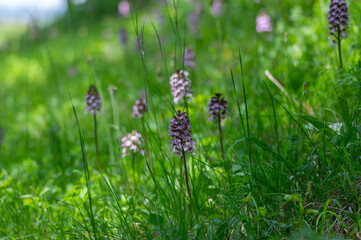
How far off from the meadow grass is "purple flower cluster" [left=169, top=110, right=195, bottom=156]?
0.09 metres

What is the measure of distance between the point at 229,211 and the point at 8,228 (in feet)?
3.94

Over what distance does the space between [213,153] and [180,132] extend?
0.78 meters

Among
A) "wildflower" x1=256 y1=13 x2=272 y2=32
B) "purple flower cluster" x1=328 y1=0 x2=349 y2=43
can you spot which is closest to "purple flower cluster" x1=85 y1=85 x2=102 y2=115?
"purple flower cluster" x1=328 y1=0 x2=349 y2=43

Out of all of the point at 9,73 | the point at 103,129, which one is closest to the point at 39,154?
the point at 103,129

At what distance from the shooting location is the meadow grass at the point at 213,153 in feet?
4.88

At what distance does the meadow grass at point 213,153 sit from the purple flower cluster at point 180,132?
0.09 meters

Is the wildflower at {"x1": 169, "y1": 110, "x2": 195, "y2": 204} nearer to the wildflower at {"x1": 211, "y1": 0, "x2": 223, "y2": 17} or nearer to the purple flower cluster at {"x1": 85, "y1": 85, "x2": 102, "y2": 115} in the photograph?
the purple flower cluster at {"x1": 85, "y1": 85, "x2": 102, "y2": 115}

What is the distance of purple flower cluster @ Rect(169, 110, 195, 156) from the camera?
1559mm

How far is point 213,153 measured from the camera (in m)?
2.30

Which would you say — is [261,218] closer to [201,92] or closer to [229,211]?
[229,211]

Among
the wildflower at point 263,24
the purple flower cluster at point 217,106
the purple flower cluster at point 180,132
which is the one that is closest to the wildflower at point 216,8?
the wildflower at point 263,24

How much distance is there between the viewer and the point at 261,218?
1361 mm

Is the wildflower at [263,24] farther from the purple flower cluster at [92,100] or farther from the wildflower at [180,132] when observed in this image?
the wildflower at [180,132]

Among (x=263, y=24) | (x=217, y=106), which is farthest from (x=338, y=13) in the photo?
(x=263, y=24)
